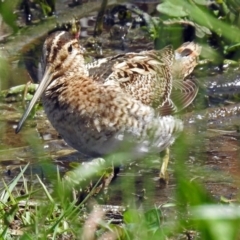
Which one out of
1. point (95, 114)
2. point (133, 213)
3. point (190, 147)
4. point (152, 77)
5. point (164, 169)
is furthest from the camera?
point (190, 147)

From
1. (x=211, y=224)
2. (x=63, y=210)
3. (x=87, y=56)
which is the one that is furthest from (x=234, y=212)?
(x=87, y=56)

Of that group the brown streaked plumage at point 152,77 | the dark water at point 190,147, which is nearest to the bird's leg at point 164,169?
the dark water at point 190,147

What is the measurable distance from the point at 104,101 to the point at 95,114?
9 centimetres

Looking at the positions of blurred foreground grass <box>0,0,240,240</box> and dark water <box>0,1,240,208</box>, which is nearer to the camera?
blurred foreground grass <box>0,0,240,240</box>

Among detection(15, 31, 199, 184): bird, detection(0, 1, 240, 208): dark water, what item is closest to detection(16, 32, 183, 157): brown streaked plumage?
detection(15, 31, 199, 184): bird

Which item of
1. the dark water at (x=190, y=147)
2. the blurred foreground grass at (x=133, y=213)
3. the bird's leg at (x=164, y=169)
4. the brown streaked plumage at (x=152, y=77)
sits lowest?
the dark water at (x=190, y=147)

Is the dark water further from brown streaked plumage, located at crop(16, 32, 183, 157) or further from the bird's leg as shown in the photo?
brown streaked plumage, located at crop(16, 32, 183, 157)

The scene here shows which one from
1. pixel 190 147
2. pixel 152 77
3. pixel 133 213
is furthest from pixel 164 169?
pixel 133 213

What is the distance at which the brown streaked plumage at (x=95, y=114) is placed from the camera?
4125mm

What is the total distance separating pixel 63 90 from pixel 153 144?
0.58 metres

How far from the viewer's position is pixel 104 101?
4.23m

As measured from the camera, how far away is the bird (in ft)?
13.6

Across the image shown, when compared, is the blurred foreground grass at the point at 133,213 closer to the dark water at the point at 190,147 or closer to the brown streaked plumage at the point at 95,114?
the dark water at the point at 190,147

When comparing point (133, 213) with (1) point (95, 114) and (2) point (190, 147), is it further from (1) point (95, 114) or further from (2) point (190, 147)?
(2) point (190, 147)
